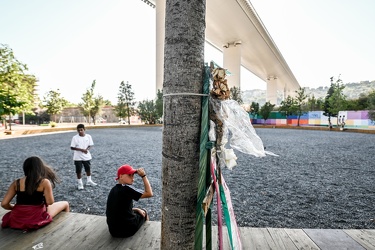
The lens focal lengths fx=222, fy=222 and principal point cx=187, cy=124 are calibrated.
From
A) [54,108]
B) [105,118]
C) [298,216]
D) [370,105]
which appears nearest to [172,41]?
[298,216]

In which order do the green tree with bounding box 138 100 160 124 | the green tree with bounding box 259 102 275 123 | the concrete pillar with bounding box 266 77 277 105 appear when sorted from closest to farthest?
1. the green tree with bounding box 138 100 160 124
2. the green tree with bounding box 259 102 275 123
3. the concrete pillar with bounding box 266 77 277 105

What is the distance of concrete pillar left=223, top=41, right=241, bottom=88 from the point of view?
32.1 meters

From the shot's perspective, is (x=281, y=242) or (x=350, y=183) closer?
(x=281, y=242)

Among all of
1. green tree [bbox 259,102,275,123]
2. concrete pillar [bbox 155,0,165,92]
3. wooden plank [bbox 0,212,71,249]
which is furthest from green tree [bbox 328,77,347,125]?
wooden plank [bbox 0,212,71,249]

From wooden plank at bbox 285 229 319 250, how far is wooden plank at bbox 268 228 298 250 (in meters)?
0.04

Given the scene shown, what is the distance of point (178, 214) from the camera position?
138 centimetres

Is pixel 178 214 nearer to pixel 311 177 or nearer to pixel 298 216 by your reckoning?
pixel 298 216

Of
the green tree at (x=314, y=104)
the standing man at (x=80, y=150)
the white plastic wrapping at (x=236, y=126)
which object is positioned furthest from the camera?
the green tree at (x=314, y=104)

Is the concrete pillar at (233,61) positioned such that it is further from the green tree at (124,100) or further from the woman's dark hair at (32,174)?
the woman's dark hair at (32,174)

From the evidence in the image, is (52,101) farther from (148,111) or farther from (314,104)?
(314,104)

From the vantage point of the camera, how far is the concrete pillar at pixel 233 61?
32094mm

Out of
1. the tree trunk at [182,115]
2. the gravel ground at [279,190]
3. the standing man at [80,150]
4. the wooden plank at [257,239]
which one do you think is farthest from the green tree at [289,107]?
the tree trunk at [182,115]

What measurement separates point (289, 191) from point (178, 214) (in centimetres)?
395

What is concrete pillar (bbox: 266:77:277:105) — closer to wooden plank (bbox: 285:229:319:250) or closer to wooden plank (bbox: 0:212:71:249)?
wooden plank (bbox: 285:229:319:250)
